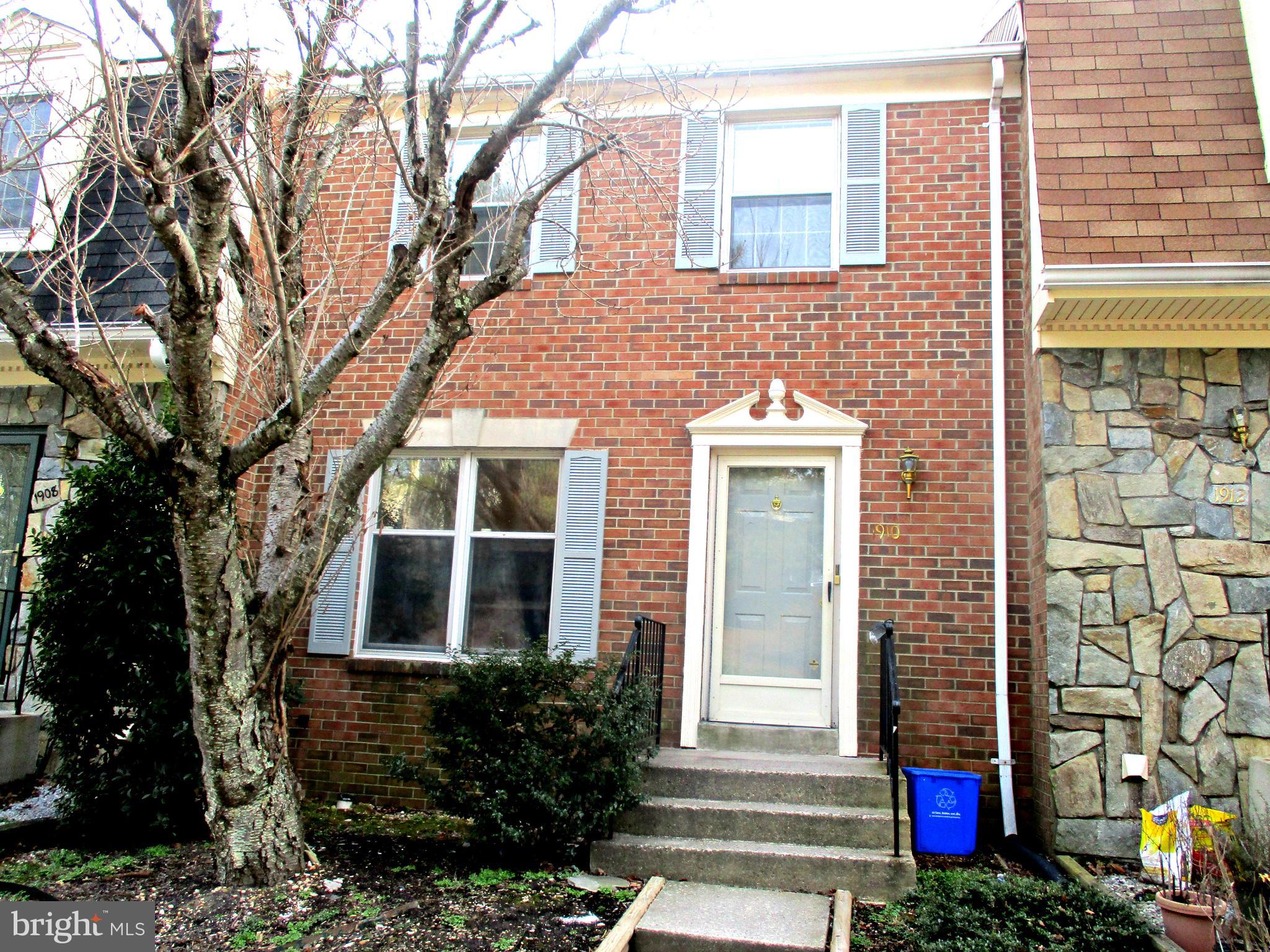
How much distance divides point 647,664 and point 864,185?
3.60 meters

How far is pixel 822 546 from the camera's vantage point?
6.18m

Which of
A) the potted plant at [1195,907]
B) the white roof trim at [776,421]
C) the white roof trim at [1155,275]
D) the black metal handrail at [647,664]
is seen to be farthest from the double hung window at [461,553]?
the potted plant at [1195,907]

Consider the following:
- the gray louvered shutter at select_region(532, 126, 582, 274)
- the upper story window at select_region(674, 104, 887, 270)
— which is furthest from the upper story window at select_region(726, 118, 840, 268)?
the gray louvered shutter at select_region(532, 126, 582, 274)

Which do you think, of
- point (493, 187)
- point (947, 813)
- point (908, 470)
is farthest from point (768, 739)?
point (493, 187)

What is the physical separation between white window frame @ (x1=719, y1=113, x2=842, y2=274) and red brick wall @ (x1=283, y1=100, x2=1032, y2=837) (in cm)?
19

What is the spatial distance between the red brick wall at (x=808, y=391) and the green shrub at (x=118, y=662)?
4.37 feet

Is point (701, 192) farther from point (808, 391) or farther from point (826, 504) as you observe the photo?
point (826, 504)

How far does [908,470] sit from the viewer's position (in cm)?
596

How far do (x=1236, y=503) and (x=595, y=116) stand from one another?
4.26m

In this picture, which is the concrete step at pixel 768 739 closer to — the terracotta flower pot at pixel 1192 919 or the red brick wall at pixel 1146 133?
the terracotta flower pot at pixel 1192 919

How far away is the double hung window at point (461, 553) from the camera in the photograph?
21.2 feet

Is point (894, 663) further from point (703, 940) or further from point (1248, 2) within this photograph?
point (1248, 2)

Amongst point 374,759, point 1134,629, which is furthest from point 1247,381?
point 374,759

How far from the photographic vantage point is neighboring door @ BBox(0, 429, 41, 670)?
272 inches
